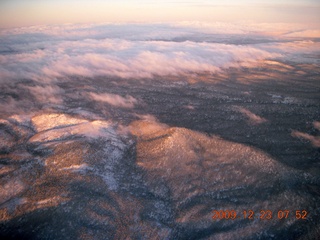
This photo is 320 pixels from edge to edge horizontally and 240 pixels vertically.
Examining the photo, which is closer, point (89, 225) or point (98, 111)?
point (89, 225)

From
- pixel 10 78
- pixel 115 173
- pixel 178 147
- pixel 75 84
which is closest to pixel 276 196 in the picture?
pixel 178 147

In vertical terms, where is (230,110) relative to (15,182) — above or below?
above

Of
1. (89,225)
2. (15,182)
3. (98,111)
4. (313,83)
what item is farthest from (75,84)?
(313,83)

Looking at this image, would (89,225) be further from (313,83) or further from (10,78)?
(10,78)

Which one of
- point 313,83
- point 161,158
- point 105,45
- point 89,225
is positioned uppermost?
point 105,45

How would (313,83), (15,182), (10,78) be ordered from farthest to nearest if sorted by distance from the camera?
(10,78)
(313,83)
(15,182)

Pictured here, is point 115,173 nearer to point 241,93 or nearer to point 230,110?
point 230,110

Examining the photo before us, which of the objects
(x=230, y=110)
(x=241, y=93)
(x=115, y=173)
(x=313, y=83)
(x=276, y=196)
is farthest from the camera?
(x=313, y=83)
